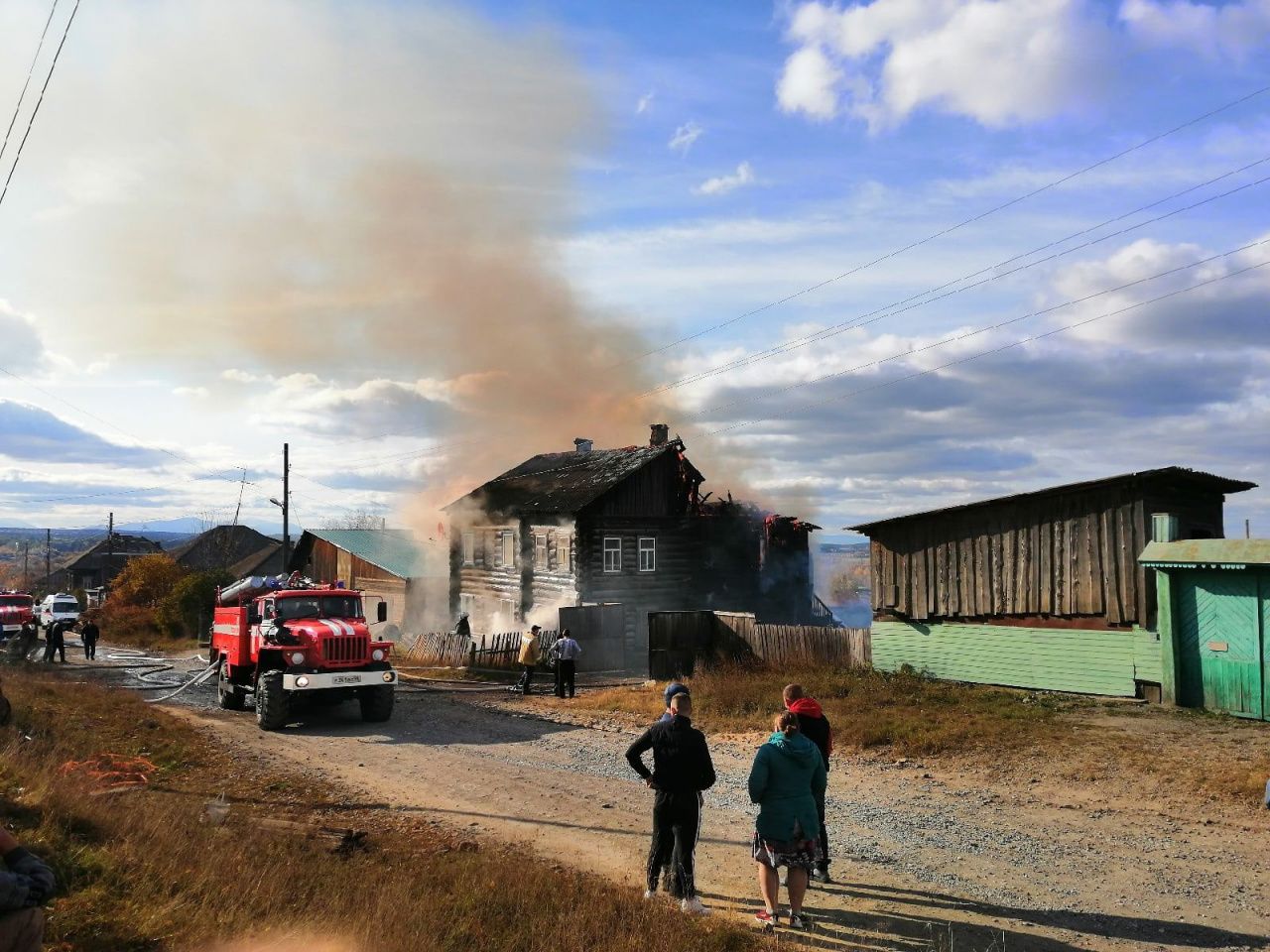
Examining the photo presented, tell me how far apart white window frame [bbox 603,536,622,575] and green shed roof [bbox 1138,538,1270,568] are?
70.9 ft

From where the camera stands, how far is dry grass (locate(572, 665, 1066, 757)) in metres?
14.8

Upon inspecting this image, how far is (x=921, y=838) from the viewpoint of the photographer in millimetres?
10164

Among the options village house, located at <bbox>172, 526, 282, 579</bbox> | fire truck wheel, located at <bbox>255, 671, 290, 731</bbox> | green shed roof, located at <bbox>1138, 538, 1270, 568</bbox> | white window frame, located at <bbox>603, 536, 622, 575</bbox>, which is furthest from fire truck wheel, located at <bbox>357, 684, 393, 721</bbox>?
village house, located at <bbox>172, 526, 282, 579</bbox>

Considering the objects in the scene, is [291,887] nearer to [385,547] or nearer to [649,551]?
[649,551]

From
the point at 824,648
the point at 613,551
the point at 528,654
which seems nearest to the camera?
the point at 824,648

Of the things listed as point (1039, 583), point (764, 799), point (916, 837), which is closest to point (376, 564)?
point (1039, 583)

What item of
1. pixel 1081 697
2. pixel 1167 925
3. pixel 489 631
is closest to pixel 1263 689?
pixel 1081 697

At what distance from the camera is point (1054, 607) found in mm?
19094

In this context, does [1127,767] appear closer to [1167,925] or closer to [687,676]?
[1167,925]

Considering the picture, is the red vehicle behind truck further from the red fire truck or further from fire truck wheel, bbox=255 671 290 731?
the red fire truck

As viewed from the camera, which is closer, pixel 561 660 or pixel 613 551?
pixel 561 660

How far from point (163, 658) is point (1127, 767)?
3595 cm

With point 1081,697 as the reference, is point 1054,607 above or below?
above

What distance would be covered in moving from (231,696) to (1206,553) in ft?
68.0
